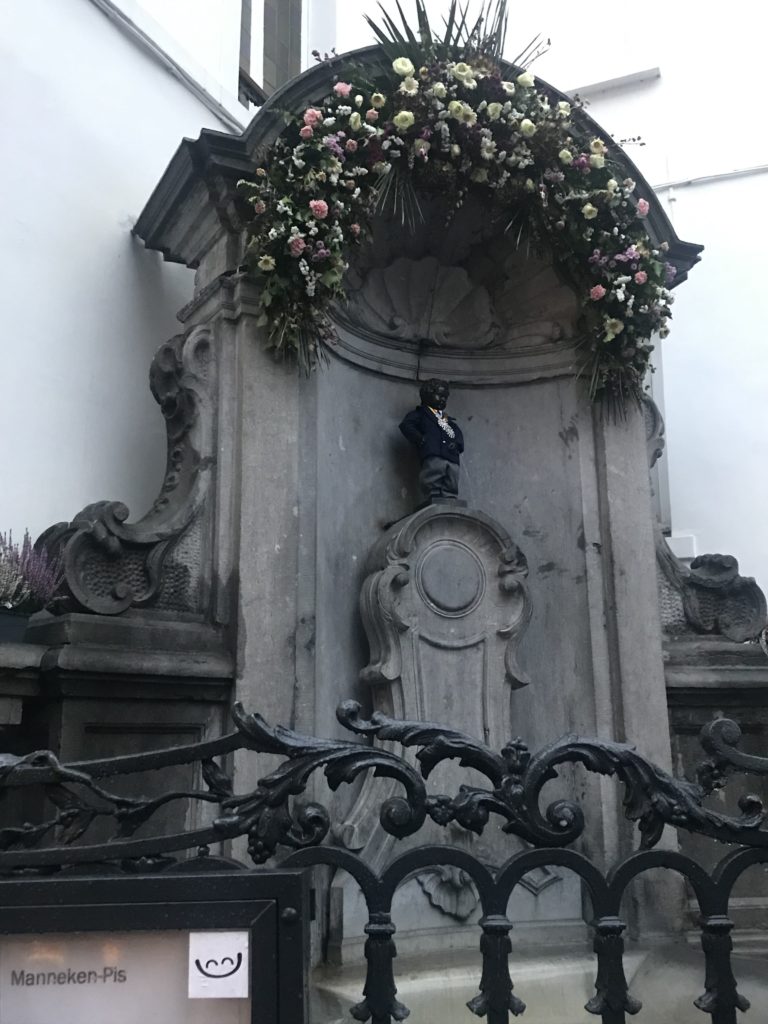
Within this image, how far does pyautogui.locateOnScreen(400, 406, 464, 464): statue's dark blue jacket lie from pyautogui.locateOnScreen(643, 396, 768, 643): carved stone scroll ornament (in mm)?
1034

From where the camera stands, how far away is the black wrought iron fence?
1641mm

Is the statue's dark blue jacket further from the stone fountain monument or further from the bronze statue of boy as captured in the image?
the stone fountain monument

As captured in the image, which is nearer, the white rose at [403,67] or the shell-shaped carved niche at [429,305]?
the white rose at [403,67]

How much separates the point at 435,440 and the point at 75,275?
1869 mm

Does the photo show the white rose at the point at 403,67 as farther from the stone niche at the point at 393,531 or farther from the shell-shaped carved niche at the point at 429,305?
the shell-shaped carved niche at the point at 429,305

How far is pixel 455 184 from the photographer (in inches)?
177

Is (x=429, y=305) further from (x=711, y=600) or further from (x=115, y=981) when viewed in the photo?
(x=115, y=981)

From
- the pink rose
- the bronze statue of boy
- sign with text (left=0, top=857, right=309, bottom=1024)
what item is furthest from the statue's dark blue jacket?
sign with text (left=0, top=857, right=309, bottom=1024)

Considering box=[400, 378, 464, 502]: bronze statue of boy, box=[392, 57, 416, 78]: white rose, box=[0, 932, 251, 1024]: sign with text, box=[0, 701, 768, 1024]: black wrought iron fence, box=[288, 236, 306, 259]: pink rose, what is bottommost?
box=[0, 932, 251, 1024]: sign with text

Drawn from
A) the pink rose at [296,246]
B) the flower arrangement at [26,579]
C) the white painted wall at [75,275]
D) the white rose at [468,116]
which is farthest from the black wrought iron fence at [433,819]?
the white rose at [468,116]

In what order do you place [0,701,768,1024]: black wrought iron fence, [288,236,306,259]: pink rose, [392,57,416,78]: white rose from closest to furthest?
[0,701,768,1024]: black wrought iron fence, [288,236,306,259]: pink rose, [392,57,416,78]: white rose

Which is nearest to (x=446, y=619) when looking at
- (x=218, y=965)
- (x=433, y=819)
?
(x=433, y=819)

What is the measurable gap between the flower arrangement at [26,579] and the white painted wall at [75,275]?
786 mm

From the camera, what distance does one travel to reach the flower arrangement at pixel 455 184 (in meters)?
4.04
